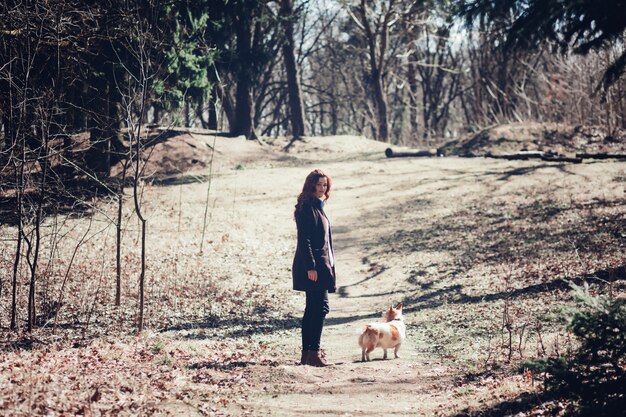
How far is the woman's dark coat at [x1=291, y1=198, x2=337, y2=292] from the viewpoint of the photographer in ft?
23.4

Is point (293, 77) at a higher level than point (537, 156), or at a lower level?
higher

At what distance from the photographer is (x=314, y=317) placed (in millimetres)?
7254

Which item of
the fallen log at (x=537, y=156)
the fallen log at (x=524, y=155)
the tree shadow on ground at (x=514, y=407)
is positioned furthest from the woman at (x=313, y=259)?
the fallen log at (x=524, y=155)

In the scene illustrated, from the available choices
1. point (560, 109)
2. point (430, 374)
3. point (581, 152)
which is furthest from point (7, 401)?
point (560, 109)

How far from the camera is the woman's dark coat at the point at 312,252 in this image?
→ 7133 millimetres

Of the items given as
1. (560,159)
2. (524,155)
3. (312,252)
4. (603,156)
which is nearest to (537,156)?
(524,155)

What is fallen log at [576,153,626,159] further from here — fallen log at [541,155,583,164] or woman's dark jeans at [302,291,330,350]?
woman's dark jeans at [302,291,330,350]

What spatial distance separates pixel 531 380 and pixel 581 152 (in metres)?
19.6

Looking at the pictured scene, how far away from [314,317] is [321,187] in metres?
1.51

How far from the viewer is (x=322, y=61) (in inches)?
1887

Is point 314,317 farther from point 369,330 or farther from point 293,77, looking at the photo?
point 293,77

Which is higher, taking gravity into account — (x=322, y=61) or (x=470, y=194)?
(x=322, y=61)

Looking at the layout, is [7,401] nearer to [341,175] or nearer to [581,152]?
[341,175]

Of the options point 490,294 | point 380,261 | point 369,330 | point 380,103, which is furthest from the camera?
point 380,103
